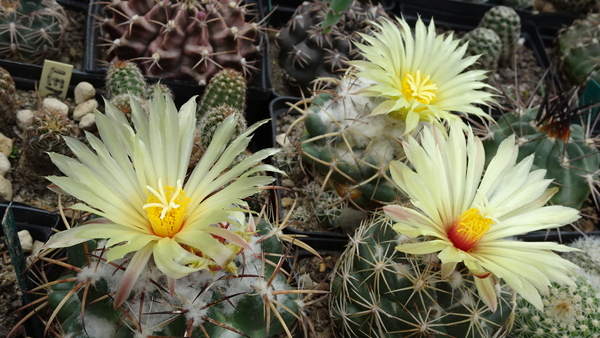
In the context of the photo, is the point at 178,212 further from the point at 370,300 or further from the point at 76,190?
the point at 370,300

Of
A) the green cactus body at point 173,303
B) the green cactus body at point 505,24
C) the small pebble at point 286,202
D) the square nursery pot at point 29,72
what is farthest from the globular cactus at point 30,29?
the green cactus body at point 505,24

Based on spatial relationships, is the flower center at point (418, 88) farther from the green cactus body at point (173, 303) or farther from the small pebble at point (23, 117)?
the small pebble at point (23, 117)

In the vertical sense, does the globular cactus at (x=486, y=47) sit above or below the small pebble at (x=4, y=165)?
above

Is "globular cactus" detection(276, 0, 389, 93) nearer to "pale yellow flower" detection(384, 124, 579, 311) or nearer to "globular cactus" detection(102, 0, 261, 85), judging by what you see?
"globular cactus" detection(102, 0, 261, 85)

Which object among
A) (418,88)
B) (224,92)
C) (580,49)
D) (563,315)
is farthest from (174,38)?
(580,49)

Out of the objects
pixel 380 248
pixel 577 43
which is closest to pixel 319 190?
pixel 380 248

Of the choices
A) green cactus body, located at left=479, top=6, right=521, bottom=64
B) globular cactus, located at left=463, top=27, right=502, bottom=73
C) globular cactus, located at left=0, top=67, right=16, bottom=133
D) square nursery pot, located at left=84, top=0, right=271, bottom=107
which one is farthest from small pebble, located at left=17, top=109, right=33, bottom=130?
green cactus body, located at left=479, top=6, right=521, bottom=64

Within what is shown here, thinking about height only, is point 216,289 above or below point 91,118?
above
